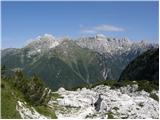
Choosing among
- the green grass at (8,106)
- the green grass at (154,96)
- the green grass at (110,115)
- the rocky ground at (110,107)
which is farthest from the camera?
the green grass at (154,96)

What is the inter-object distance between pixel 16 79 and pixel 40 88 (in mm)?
4129

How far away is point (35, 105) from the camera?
5038cm

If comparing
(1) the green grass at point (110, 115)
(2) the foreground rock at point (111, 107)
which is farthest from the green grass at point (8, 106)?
(2) the foreground rock at point (111, 107)

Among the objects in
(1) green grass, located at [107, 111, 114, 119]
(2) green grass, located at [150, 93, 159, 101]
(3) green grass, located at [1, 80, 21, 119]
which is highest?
(3) green grass, located at [1, 80, 21, 119]

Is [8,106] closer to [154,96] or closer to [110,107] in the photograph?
[110,107]

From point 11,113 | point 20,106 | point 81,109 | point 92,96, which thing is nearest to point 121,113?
point 81,109

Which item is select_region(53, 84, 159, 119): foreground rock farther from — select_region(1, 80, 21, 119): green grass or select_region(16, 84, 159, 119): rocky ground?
select_region(1, 80, 21, 119): green grass

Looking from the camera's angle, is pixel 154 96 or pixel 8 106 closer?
pixel 8 106

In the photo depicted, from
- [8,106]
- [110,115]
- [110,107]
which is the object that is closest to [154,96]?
[110,107]

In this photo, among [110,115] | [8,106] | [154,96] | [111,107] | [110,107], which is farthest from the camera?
[154,96]

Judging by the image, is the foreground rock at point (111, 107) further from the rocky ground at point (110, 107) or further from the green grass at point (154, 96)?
the green grass at point (154, 96)

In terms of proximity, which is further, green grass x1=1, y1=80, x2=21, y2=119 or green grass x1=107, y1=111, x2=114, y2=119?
green grass x1=107, y1=111, x2=114, y2=119

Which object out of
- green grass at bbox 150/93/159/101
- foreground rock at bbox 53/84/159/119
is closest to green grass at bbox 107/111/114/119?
foreground rock at bbox 53/84/159/119

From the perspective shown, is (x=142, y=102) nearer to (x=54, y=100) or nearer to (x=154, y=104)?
(x=154, y=104)
